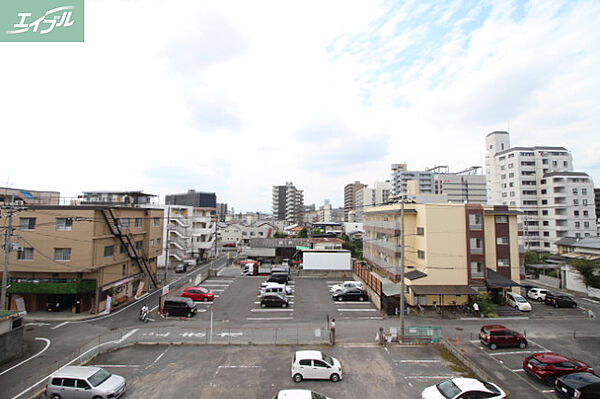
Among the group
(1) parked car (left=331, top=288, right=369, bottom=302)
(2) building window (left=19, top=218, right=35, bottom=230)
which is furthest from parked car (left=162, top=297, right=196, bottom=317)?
(1) parked car (left=331, top=288, right=369, bottom=302)

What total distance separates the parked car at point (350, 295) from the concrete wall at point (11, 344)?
25991mm

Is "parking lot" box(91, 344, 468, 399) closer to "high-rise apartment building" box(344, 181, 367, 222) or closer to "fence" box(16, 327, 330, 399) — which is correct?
"fence" box(16, 327, 330, 399)

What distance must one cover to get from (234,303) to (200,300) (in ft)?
13.4

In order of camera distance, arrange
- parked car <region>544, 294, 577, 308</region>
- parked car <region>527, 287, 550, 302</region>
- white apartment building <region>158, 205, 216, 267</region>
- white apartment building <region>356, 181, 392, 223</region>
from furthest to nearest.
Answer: white apartment building <region>356, 181, 392, 223</region> → white apartment building <region>158, 205, 216, 267</region> → parked car <region>527, 287, 550, 302</region> → parked car <region>544, 294, 577, 308</region>

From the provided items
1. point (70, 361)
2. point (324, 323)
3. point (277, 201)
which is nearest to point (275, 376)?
point (324, 323)

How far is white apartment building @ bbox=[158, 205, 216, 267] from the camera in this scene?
5506 centimetres

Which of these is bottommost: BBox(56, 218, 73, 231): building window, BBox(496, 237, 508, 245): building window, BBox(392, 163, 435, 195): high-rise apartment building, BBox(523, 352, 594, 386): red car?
BBox(523, 352, 594, 386): red car

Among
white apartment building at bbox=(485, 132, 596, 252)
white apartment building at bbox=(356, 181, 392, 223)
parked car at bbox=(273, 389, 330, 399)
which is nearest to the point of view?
parked car at bbox=(273, 389, 330, 399)

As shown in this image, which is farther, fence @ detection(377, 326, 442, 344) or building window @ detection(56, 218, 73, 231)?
building window @ detection(56, 218, 73, 231)

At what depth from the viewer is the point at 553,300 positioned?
30.3 meters

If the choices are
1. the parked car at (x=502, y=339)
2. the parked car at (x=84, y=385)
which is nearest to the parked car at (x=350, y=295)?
the parked car at (x=502, y=339)

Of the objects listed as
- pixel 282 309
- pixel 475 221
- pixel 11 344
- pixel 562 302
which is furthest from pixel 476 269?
pixel 11 344

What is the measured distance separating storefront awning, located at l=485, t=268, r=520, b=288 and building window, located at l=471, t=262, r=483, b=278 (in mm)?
909

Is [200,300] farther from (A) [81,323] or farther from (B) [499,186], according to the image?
(B) [499,186]
